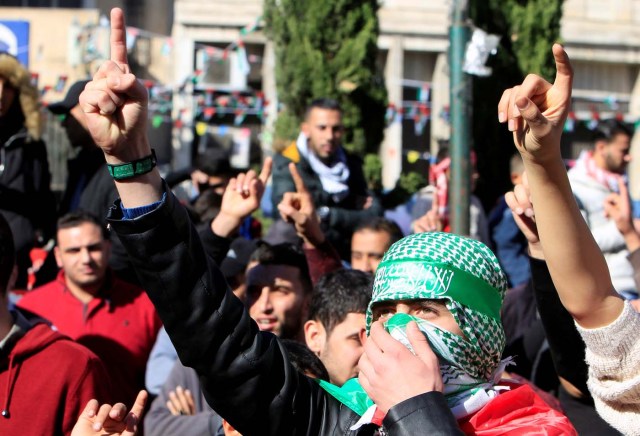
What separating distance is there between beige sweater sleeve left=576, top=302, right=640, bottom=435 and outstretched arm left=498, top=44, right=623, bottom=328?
31 mm

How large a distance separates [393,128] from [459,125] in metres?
8.82

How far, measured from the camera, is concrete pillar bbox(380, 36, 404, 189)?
1494 cm

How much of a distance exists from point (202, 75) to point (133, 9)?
2727 mm

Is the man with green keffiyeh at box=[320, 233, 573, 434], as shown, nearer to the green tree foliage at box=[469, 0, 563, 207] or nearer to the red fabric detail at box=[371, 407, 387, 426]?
the red fabric detail at box=[371, 407, 387, 426]

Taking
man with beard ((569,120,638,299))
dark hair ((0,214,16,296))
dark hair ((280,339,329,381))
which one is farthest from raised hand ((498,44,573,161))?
man with beard ((569,120,638,299))

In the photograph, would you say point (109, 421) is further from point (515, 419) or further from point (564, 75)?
point (564, 75)

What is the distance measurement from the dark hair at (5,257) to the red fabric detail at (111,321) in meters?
1.48

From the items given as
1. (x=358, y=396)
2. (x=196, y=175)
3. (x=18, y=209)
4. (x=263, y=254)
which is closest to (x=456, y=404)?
(x=358, y=396)

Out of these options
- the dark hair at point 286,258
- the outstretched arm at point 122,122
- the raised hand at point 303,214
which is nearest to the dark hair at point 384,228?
the dark hair at point 286,258

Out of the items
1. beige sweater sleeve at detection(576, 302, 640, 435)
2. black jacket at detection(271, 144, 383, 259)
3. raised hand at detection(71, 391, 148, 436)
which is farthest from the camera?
→ black jacket at detection(271, 144, 383, 259)

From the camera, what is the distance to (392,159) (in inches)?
591

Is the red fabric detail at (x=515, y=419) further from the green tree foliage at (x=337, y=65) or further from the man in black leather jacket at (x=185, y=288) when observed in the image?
the green tree foliage at (x=337, y=65)

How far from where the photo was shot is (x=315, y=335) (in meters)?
A: 4.29

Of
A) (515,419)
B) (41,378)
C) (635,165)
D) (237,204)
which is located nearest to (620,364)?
(515,419)
